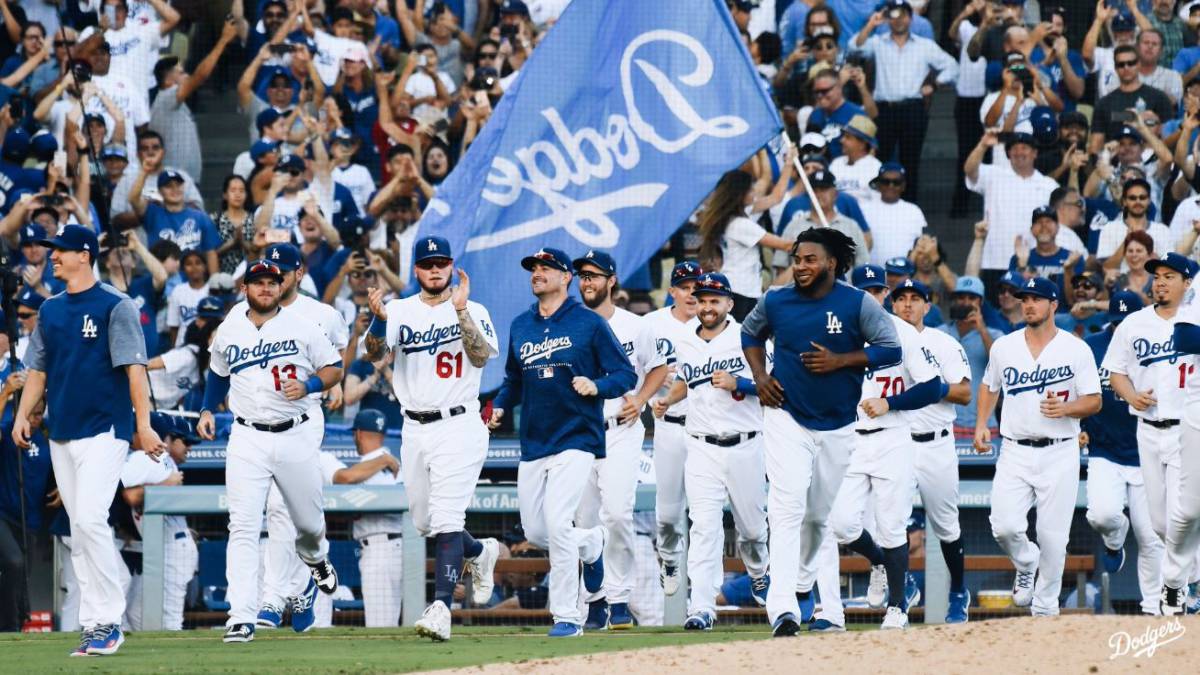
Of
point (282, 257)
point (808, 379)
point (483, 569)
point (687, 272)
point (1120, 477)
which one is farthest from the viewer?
point (1120, 477)

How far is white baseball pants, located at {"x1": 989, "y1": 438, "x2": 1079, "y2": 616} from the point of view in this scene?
10.8 meters

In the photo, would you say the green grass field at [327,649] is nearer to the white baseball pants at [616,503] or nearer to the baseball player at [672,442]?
the white baseball pants at [616,503]

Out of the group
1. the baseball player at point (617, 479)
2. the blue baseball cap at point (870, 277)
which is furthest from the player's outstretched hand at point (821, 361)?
the blue baseball cap at point (870, 277)

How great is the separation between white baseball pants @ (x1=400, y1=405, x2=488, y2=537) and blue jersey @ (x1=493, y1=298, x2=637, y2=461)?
286mm

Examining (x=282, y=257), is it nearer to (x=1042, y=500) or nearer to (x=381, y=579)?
(x=381, y=579)

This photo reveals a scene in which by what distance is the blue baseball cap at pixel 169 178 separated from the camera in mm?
15086

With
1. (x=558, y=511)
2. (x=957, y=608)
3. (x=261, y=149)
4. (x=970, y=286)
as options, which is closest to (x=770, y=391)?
(x=558, y=511)

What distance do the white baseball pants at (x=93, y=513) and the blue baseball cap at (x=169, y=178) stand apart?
6362 mm

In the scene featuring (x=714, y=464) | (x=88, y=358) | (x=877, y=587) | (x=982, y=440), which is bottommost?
(x=877, y=587)

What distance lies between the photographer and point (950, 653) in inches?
307

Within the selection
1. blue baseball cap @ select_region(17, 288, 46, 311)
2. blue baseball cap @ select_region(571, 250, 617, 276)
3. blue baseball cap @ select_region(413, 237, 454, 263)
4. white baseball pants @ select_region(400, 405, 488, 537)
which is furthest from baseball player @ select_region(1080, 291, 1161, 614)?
blue baseball cap @ select_region(17, 288, 46, 311)

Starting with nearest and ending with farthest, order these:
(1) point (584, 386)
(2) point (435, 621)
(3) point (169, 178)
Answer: (2) point (435, 621), (1) point (584, 386), (3) point (169, 178)

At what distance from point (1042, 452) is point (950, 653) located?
10.7 feet

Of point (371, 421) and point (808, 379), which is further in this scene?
point (371, 421)
